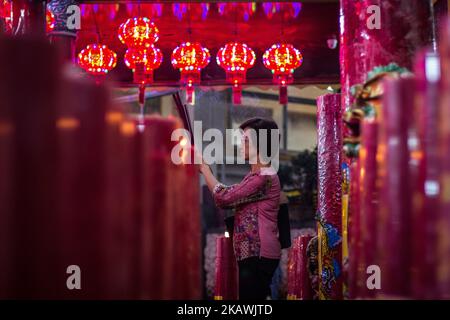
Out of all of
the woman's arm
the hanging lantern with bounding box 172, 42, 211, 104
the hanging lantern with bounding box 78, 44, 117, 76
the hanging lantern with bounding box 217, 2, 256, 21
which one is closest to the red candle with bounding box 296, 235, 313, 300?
the woman's arm

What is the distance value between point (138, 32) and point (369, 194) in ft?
16.4

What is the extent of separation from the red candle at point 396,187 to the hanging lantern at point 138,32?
16.7ft

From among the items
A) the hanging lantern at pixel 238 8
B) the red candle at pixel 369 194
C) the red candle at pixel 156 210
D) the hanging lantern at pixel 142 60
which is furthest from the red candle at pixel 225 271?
the hanging lantern at pixel 238 8

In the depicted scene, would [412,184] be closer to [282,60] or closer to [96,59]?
[282,60]

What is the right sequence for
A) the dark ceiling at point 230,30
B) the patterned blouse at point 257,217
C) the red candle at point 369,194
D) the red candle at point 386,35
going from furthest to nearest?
the dark ceiling at point 230,30 < the patterned blouse at point 257,217 < the red candle at point 386,35 < the red candle at point 369,194

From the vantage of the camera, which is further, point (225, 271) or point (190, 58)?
point (190, 58)

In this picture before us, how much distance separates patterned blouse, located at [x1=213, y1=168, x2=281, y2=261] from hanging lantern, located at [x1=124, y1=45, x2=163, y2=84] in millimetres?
3454

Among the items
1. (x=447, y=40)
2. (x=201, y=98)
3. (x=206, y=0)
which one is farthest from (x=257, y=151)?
(x=201, y=98)

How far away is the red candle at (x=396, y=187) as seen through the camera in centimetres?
144

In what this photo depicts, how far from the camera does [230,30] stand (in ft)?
24.5

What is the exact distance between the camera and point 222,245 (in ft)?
13.6

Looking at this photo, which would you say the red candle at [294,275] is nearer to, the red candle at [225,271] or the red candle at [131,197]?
the red candle at [225,271]

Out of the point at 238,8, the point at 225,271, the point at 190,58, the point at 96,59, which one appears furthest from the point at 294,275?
the point at 238,8
